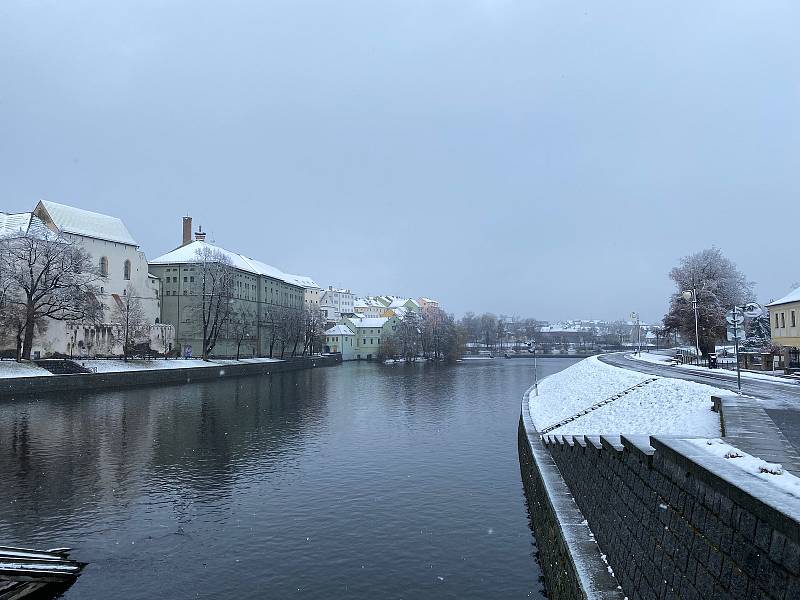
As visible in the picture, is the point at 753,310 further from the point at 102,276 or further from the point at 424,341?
the point at 102,276

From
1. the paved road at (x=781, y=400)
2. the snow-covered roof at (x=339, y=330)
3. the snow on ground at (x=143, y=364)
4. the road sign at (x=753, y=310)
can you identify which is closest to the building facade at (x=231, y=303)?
the snow on ground at (x=143, y=364)

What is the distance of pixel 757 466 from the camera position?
626cm

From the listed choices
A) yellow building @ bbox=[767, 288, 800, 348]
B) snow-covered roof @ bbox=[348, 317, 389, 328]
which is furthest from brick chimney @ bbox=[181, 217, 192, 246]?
yellow building @ bbox=[767, 288, 800, 348]

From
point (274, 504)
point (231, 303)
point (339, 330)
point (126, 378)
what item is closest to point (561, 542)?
point (274, 504)

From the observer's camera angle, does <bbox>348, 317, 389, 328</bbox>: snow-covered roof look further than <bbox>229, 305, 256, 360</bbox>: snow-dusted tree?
Yes

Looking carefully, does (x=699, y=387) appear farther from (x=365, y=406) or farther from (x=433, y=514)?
(x=365, y=406)

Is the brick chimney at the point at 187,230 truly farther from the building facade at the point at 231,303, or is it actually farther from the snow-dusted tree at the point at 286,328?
the snow-dusted tree at the point at 286,328

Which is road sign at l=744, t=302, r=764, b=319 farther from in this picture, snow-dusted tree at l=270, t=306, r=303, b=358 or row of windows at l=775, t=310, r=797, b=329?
snow-dusted tree at l=270, t=306, r=303, b=358

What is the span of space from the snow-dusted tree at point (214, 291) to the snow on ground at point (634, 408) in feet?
179

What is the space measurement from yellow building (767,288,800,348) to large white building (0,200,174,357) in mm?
65953

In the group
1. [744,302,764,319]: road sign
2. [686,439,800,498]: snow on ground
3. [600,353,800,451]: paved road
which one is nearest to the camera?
[686,439,800,498]: snow on ground

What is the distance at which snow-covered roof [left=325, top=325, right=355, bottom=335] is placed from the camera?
138000 millimetres

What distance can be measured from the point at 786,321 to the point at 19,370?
59775 mm

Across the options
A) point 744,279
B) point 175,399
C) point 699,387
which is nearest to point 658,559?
point 699,387
